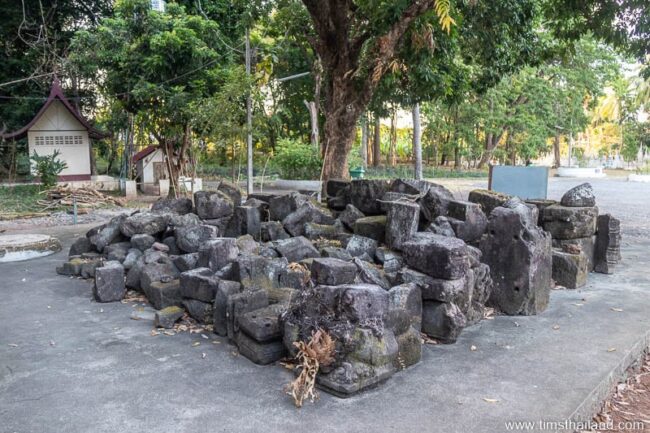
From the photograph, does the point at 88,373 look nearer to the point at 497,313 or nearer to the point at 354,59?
the point at 497,313

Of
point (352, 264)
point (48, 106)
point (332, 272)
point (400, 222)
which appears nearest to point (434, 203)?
point (400, 222)

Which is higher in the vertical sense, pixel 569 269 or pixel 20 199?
pixel 20 199

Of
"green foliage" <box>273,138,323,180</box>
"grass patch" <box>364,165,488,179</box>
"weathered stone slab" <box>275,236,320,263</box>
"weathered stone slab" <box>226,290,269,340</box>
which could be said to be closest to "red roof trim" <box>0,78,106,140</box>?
"green foliage" <box>273,138,323,180</box>

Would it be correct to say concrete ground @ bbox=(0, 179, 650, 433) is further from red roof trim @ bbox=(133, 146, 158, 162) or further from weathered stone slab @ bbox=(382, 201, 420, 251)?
red roof trim @ bbox=(133, 146, 158, 162)

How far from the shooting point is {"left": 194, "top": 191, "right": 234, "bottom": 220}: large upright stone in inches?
276

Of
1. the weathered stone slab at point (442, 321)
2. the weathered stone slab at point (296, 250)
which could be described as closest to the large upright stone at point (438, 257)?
the weathered stone slab at point (442, 321)

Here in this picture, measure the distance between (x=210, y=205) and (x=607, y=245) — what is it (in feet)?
16.2

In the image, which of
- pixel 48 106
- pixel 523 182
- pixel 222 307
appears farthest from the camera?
pixel 48 106

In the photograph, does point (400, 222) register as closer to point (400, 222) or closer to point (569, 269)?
point (400, 222)

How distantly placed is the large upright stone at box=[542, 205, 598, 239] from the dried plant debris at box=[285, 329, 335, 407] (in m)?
3.90

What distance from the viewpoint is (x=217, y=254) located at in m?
5.18

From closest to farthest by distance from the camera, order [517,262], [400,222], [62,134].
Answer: [517,262] → [400,222] → [62,134]

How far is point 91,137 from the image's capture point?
1750 cm

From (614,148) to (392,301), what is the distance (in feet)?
160
